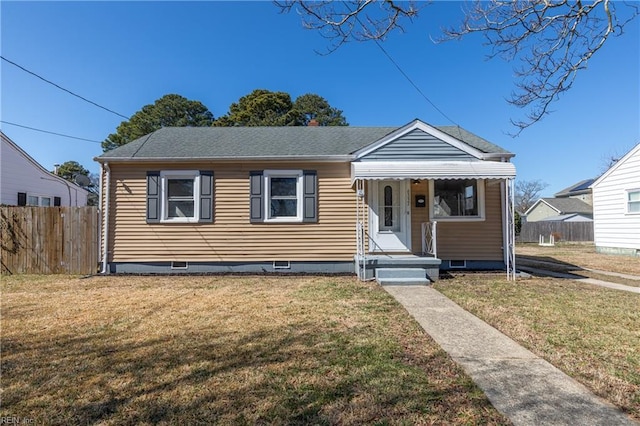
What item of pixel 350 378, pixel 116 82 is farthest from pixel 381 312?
pixel 116 82

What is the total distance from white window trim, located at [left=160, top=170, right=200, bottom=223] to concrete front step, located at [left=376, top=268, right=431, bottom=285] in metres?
5.23

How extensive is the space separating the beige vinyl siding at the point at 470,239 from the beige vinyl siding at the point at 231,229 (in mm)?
2573

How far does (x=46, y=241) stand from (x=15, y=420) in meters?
8.51

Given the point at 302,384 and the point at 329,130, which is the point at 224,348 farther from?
the point at 329,130

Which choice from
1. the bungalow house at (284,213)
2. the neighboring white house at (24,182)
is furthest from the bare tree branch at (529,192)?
the neighboring white house at (24,182)

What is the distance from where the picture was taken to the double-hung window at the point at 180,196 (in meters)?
9.21

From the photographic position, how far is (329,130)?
1155 centimetres

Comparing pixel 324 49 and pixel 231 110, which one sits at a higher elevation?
pixel 231 110

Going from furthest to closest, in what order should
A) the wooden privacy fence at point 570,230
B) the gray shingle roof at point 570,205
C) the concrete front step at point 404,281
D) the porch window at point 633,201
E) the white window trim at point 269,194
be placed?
the gray shingle roof at point 570,205 < the wooden privacy fence at point 570,230 < the porch window at point 633,201 < the white window trim at point 269,194 < the concrete front step at point 404,281

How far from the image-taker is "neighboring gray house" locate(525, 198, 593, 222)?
1423 inches

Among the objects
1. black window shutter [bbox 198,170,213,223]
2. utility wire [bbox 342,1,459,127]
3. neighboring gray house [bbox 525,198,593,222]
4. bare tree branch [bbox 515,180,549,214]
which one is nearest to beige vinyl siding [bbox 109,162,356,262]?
black window shutter [bbox 198,170,213,223]

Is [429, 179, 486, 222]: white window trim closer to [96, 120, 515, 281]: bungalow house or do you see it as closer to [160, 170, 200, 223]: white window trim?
[96, 120, 515, 281]: bungalow house

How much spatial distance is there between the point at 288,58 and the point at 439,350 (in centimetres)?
1239

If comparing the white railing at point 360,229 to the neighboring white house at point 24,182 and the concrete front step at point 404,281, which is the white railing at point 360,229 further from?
the neighboring white house at point 24,182
